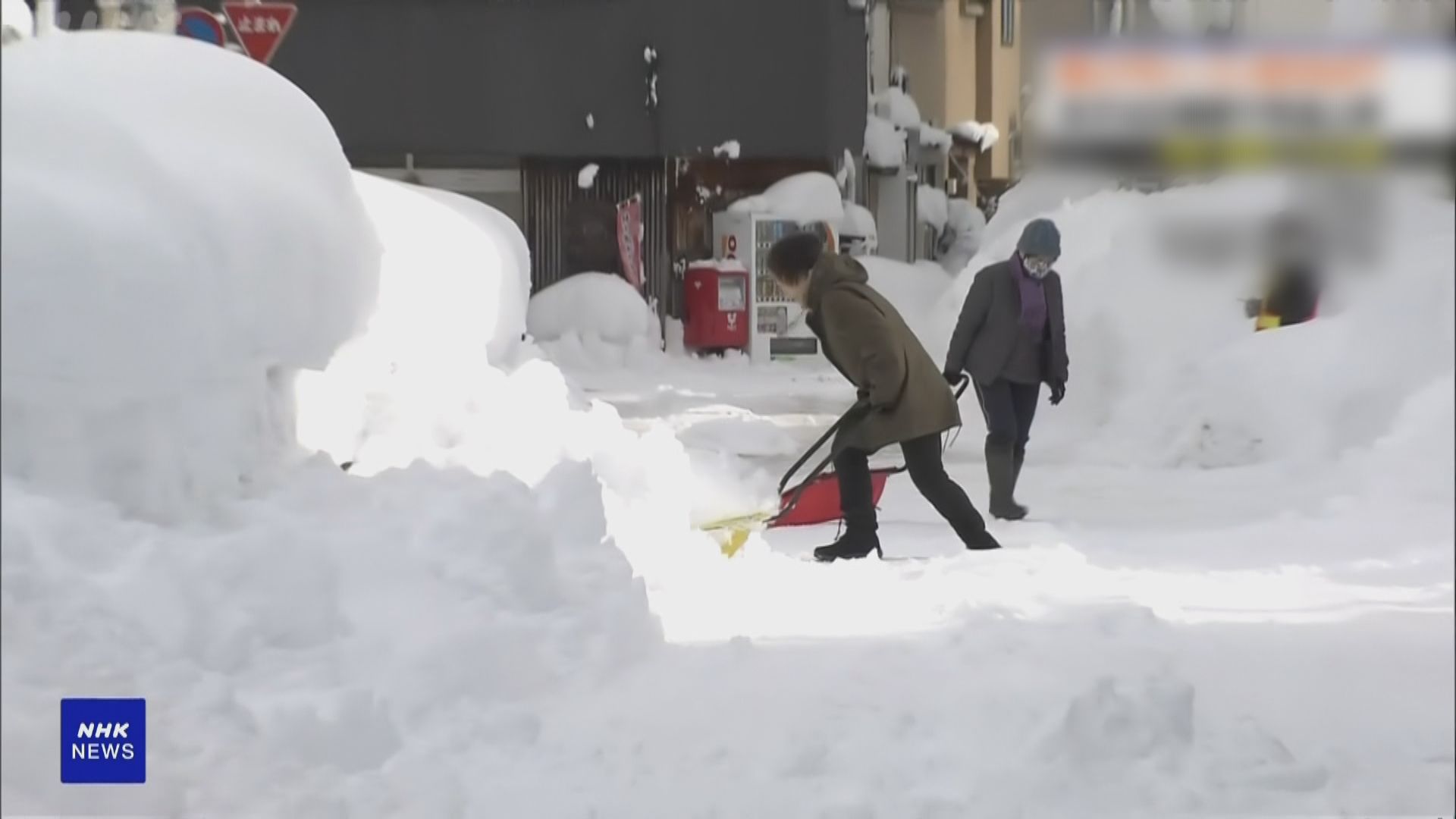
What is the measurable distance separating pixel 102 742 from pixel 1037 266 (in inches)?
53.7

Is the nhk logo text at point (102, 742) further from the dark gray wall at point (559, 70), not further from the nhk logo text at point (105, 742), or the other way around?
the dark gray wall at point (559, 70)

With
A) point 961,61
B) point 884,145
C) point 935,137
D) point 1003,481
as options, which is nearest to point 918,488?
point 1003,481

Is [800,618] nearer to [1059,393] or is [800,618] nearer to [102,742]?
[1059,393]

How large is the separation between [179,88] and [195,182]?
0.15 m

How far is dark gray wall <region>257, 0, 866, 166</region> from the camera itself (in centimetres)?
207

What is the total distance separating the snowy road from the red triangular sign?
986mm

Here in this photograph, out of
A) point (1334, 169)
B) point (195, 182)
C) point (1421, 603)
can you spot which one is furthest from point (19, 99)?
point (1421, 603)

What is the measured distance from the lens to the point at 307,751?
1562 mm

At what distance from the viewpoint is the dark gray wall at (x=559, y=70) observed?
2.07 meters

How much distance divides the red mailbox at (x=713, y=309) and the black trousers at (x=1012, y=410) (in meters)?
0.70

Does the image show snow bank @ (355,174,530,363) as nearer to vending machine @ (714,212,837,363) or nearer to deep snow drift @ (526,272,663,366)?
deep snow drift @ (526,272,663,366)

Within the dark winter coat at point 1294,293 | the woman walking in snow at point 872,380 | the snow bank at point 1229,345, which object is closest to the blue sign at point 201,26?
the snow bank at point 1229,345

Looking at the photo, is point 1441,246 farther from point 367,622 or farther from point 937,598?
point 367,622

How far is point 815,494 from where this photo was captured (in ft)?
10.3
